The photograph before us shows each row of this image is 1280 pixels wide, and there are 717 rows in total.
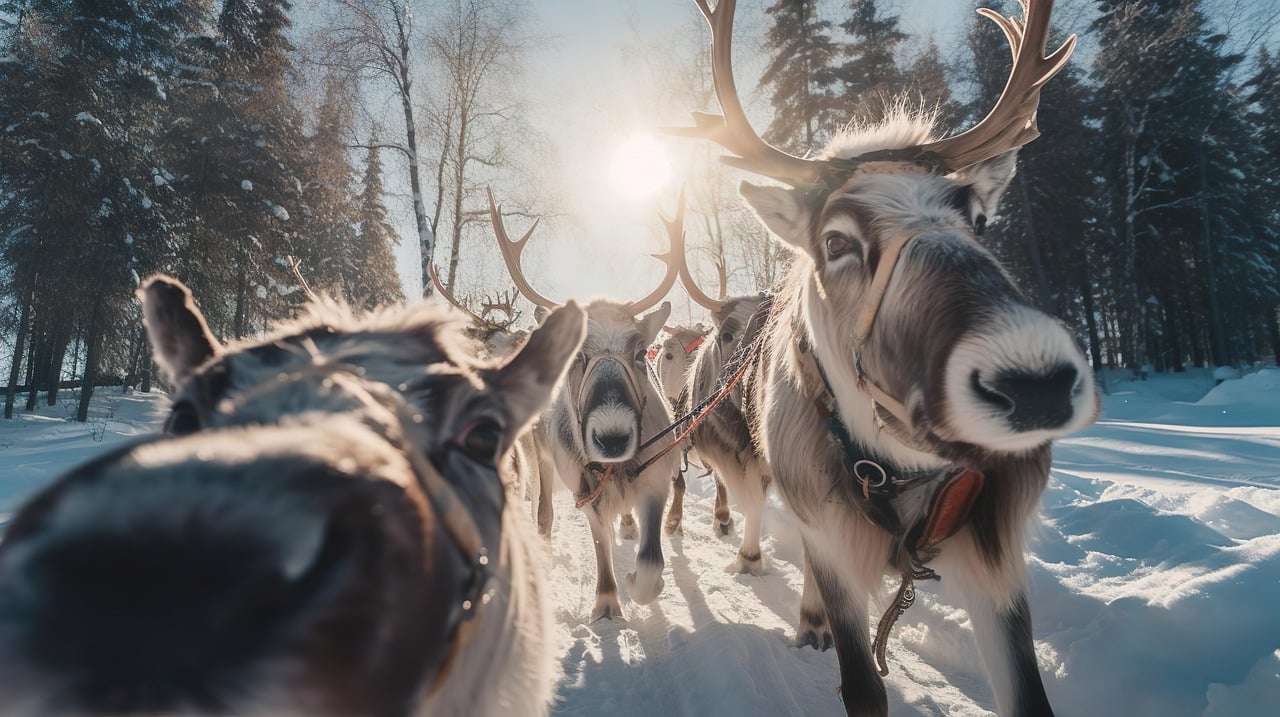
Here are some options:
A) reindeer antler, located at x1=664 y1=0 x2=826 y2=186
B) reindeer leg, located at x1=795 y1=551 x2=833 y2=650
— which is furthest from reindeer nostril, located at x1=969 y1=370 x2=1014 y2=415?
reindeer leg, located at x1=795 y1=551 x2=833 y2=650

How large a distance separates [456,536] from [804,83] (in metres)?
21.4

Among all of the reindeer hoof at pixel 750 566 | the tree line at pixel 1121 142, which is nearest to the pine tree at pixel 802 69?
the tree line at pixel 1121 142

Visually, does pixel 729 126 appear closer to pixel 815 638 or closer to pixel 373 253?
pixel 815 638

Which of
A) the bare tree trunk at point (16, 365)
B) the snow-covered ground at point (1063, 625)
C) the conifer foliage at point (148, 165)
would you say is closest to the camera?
the snow-covered ground at point (1063, 625)

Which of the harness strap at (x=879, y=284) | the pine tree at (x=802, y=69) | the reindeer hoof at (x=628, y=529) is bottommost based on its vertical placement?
the reindeer hoof at (x=628, y=529)

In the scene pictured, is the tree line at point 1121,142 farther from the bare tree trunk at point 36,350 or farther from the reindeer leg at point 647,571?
the bare tree trunk at point 36,350

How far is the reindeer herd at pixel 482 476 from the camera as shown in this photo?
712 mm

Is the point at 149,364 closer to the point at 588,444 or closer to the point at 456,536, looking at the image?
the point at 588,444

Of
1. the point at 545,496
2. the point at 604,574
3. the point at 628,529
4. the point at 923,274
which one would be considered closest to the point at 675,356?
the point at 628,529

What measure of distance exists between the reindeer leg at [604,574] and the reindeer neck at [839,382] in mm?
2805

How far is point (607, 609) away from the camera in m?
4.82

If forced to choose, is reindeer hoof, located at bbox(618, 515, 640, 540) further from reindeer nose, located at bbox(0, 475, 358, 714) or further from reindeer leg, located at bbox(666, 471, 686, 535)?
reindeer nose, located at bbox(0, 475, 358, 714)

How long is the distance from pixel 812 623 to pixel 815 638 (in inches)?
3.7

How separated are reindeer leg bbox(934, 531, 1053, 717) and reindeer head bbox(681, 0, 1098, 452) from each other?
1.91ft
